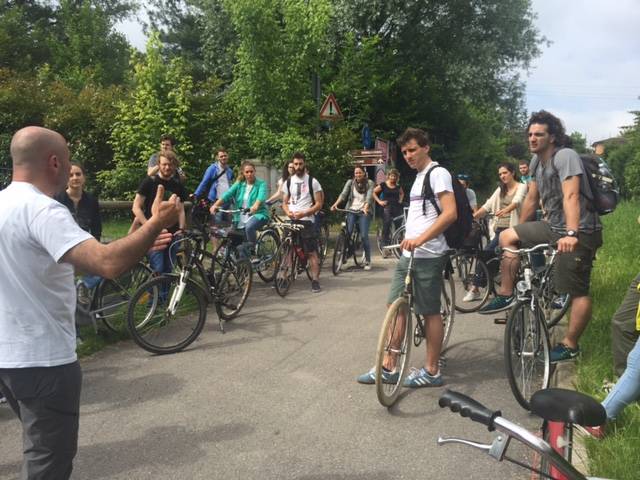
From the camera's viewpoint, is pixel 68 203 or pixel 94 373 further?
pixel 68 203

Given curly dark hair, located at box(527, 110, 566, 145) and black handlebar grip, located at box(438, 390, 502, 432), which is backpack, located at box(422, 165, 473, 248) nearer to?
curly dark hair, located at box(527, 110, 566, 145)

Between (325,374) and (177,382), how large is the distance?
3.88 feet

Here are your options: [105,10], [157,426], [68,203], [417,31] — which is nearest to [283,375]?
[157,426]

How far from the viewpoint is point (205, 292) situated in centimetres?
555

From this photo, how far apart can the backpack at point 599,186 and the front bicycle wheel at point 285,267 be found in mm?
4079

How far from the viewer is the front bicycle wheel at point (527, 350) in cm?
386

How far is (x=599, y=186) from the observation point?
14.4 ft

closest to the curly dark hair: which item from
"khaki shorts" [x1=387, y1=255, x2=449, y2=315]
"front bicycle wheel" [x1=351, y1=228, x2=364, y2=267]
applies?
"khaki shorts" [x1=387, y1=255, x2=449, y2=315]

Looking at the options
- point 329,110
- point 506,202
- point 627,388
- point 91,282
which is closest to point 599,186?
point 627,388

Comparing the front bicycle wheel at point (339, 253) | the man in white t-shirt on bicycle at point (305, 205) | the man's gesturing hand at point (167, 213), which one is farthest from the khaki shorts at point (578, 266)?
the front bicycle wheel at point (339, 253)

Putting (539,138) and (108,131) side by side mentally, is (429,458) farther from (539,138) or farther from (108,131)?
(108,131)

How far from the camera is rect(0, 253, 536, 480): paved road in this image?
3150mm

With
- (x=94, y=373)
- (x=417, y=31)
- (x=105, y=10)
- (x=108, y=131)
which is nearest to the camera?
(x=94, y=373)

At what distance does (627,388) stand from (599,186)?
191cm
